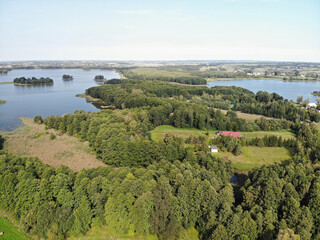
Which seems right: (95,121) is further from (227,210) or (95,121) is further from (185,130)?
(227,210)

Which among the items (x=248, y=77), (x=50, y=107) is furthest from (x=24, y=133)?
(x=248, y=77)

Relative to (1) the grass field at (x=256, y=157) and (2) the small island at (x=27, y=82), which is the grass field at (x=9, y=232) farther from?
(2) the small island at (x=27, y=82)

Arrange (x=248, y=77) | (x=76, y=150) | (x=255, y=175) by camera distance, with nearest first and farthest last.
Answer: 1. (x=255, y=175)
2. (x=76, y=150)
3. (x=248, y=77)

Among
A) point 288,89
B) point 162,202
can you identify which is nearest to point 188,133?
point 162,202

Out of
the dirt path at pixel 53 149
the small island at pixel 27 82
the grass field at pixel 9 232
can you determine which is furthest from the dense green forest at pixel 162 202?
the small island at pixel 27 82

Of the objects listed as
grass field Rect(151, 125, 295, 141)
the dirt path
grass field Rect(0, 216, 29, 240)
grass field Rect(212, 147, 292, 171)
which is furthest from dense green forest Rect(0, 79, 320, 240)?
grass field Rect(151, 125, 295, 141)

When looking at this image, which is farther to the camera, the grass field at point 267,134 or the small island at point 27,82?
the small island at point 27,82

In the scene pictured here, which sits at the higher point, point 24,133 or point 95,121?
point 95,121
